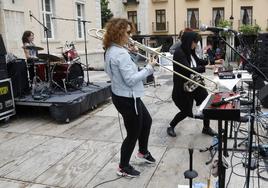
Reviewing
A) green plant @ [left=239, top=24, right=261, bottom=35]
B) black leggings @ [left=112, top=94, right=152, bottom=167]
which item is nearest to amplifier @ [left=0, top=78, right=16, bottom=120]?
black leggings @ [left=112, top=94, right=152, bottom=167]

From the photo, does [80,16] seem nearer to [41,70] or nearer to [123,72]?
[41,70]

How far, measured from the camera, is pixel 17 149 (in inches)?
183

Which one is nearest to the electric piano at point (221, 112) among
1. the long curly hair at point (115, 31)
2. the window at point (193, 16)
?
the long curly hair at point (115, 31)

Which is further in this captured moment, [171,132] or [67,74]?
[67,74]

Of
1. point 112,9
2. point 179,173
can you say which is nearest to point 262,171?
point 179,173

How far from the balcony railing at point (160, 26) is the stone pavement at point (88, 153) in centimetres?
2736

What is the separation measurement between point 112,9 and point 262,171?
94.7 feet

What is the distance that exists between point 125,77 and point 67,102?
2.84 m

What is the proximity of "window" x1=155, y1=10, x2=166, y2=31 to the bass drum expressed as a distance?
88.1 ft

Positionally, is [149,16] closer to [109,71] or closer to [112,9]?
[112,9]

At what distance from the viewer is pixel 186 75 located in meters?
4.60

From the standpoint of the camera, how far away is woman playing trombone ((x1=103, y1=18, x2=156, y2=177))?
3262 mm

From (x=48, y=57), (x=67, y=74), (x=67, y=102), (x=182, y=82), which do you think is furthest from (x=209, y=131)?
(x=48, y=57)

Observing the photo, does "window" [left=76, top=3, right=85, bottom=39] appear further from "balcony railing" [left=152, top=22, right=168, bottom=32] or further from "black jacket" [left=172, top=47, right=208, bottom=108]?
"balcony railing" [left=152, top=22, right=168, bottom=32]
